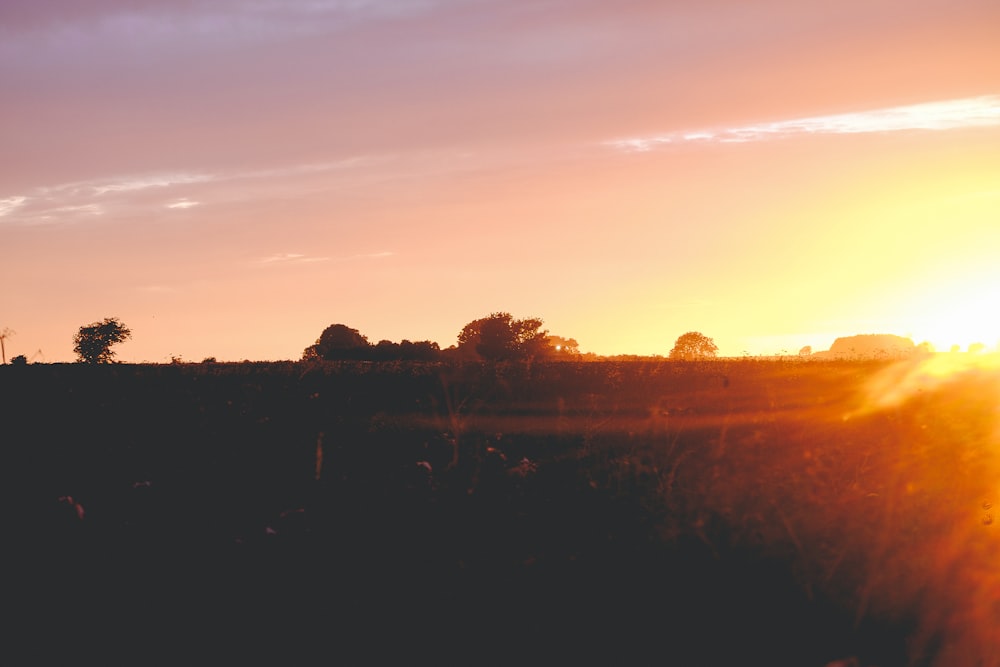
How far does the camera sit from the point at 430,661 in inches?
339

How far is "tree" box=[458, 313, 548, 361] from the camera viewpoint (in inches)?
3253

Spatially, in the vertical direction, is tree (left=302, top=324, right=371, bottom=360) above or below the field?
above

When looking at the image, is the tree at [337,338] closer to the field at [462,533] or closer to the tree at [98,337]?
the tree at [98,337]

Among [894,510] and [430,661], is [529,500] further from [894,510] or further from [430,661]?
[894,510]

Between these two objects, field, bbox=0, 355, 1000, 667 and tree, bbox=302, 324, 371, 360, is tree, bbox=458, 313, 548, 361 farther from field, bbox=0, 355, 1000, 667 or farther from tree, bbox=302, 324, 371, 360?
field, bbox=0, 355, 1000, 667

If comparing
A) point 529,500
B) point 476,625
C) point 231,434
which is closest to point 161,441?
point 231,434

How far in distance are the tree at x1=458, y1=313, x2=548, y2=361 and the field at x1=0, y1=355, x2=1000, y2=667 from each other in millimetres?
63074

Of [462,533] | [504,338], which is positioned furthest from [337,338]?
[462,533]

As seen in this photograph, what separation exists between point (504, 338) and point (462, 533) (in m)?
74.3

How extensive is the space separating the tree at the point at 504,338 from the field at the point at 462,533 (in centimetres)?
6307

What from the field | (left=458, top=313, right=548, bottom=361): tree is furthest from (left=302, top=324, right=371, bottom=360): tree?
the field

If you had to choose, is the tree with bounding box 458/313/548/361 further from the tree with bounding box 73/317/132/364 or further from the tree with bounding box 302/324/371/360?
the tree with bounding box 73/317/132/364

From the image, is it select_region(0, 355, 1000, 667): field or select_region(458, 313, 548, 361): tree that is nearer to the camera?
select_region(0, 355, 1000, 667): field

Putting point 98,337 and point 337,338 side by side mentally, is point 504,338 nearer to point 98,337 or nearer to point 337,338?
point 337,338
